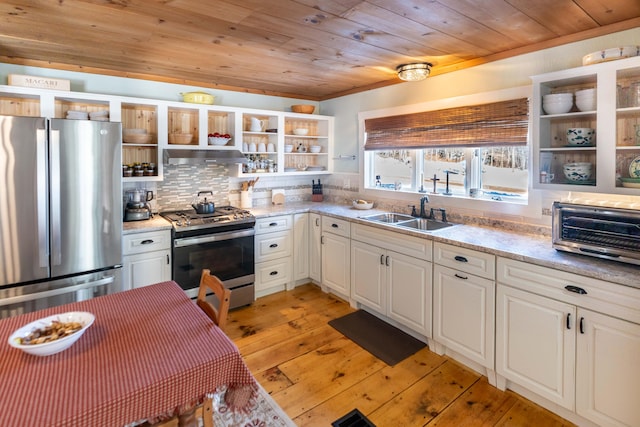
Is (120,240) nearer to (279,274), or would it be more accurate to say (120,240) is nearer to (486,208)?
(279,274)

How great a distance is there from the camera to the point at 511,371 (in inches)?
87.2

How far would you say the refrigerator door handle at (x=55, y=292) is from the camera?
7.79ft

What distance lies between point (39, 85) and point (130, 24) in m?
1.25

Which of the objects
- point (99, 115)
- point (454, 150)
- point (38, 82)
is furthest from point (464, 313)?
point (38, 82)

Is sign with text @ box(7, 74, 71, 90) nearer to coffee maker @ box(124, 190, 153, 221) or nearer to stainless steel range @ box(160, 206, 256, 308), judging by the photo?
coffee maker @ box(124, 190, 153, 221)

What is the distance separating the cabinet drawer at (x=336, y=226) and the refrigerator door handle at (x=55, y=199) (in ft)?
7.44

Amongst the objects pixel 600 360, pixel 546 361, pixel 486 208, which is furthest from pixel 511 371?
pixel 486 208

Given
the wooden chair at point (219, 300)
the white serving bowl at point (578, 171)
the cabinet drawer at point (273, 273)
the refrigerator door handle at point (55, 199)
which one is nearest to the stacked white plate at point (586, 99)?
the white serving bowl at point (578, 171)

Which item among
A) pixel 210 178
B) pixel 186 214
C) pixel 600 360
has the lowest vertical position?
pixel 600 360

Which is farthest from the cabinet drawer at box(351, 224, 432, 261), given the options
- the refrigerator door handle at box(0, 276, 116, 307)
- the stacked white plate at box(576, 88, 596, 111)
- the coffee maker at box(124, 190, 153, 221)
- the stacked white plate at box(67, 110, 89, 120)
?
the stacked white plate at box(67, 110, 89, 120)

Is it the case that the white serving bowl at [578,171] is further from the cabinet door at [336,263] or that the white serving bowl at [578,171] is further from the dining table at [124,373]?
the dining table at [124,373]

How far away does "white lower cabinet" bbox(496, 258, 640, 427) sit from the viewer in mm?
1754

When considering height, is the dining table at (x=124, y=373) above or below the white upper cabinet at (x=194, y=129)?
below

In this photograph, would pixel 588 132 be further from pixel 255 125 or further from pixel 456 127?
pixel 255 125
